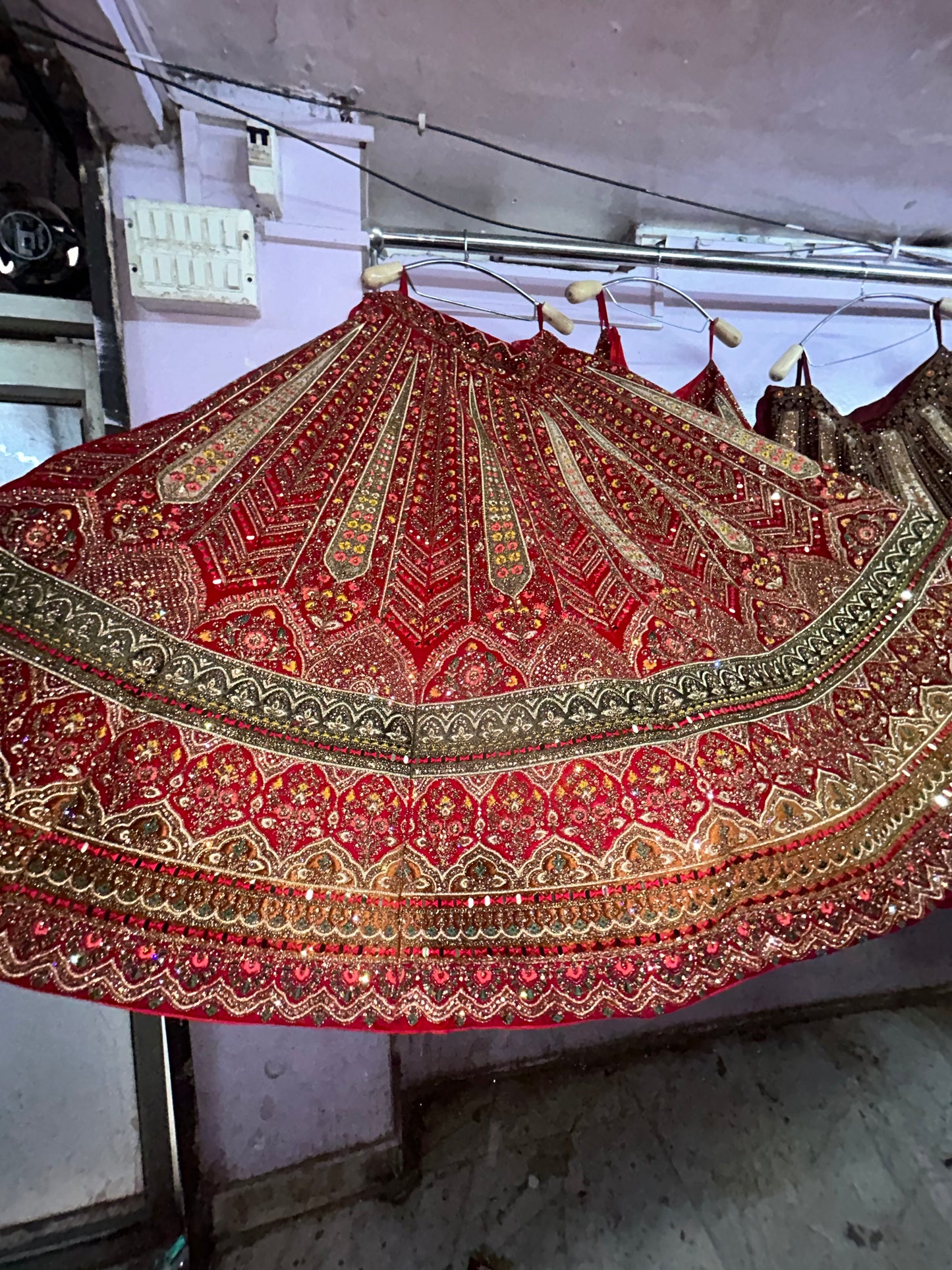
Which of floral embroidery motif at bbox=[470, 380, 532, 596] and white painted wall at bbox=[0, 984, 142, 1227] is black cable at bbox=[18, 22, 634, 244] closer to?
floral embroidery motif at bbox=[470, 380, 532, 596]

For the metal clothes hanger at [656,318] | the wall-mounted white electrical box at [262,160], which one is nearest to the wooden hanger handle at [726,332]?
the metal clothes hanger at [656,318]

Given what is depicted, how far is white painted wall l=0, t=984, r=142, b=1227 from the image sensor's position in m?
0.76

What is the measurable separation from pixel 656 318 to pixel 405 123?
2.08ft

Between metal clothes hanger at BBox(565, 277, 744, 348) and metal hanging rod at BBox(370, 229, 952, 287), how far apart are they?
0.15ft

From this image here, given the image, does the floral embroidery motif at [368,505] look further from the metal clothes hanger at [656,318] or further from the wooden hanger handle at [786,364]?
the wooden hanger handle at [786,364]

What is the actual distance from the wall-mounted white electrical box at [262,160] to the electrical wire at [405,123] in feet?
0.06

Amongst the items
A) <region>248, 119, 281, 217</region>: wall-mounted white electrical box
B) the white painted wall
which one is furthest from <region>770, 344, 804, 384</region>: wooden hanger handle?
the white painted wall

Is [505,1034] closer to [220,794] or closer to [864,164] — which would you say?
[220,794]

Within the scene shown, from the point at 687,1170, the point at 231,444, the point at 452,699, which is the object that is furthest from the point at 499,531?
the point at 687,1170

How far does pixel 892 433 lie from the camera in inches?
39.5

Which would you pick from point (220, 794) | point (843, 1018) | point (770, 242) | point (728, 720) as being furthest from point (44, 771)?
point (770, 242)

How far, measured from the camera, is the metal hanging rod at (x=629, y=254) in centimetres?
92

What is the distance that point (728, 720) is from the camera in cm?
62

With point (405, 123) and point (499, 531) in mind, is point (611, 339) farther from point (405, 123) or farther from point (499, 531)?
point (405, 123)
